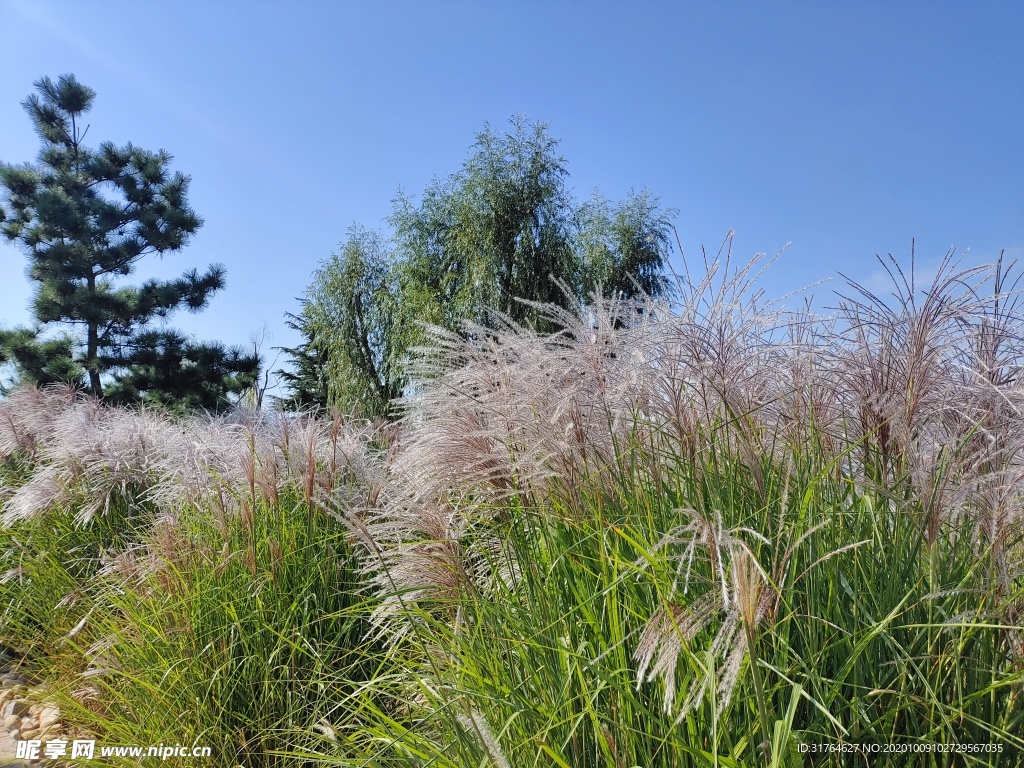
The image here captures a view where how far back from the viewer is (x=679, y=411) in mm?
1575

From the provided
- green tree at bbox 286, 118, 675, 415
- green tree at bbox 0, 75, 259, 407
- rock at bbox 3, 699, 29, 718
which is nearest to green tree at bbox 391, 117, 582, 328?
green tree at bbox 286, 118, 675, 415

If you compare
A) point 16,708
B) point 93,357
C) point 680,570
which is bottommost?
point 16,708

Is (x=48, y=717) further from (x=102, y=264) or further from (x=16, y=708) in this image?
(x=102, y=264)

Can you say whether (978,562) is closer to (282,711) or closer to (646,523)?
(646,523)

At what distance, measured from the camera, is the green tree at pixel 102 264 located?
47.9 ft

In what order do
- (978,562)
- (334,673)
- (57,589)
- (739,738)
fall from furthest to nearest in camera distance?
(57,589), (334,673), (978,562), (739,738)

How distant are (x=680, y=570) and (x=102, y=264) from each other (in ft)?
57.6

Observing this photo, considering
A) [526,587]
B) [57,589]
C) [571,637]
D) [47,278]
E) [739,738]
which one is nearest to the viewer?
[739,738]

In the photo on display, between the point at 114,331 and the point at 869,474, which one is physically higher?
the point at 114,331

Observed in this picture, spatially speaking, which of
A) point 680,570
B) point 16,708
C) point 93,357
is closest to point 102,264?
point 93,357

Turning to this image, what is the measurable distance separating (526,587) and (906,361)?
101 centimetres

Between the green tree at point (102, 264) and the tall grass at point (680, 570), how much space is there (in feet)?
46.7

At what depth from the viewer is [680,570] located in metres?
1.30

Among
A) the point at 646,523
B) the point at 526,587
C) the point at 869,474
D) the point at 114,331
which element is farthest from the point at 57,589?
the point at 114,331
